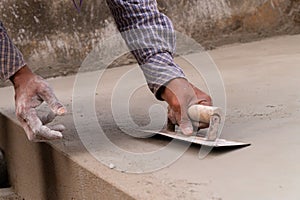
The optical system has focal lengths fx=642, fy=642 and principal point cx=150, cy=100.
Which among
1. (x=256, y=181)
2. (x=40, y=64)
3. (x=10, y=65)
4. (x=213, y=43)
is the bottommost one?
(x=213, y=43)

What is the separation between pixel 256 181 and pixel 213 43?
2288 millimetres

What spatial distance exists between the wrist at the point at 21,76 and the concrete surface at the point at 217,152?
193 mm

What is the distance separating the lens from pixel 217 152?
1.40m

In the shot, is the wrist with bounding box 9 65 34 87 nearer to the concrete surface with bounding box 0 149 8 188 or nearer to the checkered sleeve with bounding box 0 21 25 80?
the checkered sleeve with bounding box 0 21 25 80

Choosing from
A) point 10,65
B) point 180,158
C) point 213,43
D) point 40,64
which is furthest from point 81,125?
point 213,43

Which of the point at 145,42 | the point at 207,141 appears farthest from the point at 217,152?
the point at 145,42

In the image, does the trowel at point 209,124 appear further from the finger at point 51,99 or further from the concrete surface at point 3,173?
the concrete surface at point 3,173

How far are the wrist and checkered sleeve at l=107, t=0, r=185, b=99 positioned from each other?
0.27 m

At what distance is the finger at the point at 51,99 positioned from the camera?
4.77 feet

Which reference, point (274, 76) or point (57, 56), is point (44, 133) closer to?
point (274, 76)

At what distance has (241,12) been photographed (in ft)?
11.4

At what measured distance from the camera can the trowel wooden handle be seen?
141 cm

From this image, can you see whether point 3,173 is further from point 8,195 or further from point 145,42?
point 145,42

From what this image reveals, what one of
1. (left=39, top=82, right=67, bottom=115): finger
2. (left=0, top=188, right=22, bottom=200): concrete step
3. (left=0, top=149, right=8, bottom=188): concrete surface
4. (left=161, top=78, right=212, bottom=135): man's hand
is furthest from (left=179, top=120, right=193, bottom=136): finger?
(left=0, top=149, right=8, bottom=188): concrete surface
